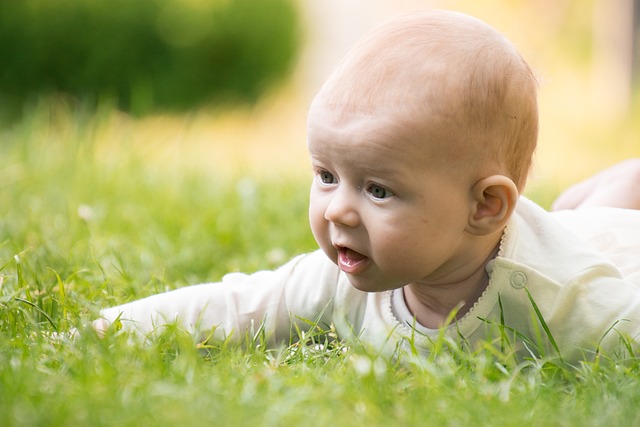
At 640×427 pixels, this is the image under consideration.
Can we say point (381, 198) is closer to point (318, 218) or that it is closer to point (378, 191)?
point (378, 191)

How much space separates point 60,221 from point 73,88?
31.3ft

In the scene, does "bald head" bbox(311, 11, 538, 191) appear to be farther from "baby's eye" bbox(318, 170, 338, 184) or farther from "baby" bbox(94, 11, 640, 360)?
"baby's eye" bbox(318, 170, 338, 184)

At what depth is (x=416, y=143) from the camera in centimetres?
219

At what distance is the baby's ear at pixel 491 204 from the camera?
2.29 m

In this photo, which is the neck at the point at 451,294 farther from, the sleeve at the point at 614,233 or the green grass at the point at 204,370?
the sleeve at the point at 614,233

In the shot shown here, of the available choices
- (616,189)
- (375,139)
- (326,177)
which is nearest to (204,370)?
(326,177)

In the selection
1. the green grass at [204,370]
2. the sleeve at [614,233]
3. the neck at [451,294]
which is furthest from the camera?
the sleeve at [614,233]

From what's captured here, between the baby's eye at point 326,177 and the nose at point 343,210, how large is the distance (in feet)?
0.22

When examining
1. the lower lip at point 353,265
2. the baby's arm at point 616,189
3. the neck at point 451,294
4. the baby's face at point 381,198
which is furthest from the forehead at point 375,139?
the baby's arm at point 616,189

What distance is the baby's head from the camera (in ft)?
7.20

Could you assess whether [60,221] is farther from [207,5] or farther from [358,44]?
[207,5]

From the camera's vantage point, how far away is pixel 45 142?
5.20 metres

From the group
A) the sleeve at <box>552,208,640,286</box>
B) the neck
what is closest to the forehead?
the neck

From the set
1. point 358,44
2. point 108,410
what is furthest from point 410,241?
point 108,410
